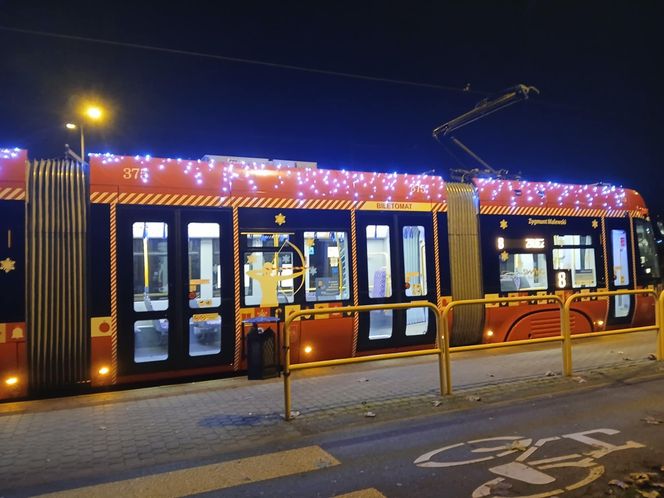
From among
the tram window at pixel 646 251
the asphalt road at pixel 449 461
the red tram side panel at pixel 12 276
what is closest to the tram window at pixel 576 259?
the tram window at pixel 646 251

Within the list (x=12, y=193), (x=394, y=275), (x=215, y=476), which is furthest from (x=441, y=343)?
(x=12, y=193)

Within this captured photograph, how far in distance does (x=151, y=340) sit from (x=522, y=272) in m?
6.70

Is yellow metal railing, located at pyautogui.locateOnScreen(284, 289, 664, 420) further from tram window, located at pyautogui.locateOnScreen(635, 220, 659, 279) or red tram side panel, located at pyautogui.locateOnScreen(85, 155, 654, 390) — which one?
tram window, located at pyautogui.locateOnScreen(635, 220, 659, 279)

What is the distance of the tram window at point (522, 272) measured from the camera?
964cm

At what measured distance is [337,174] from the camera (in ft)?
27.6

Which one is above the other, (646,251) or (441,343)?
(646,251)

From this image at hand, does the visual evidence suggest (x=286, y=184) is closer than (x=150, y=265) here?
No

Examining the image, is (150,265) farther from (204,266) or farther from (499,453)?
(499,453)

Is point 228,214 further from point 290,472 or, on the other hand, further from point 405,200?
point 290,472

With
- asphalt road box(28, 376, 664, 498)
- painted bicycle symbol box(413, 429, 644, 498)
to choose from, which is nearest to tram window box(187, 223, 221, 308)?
asphalt road box(28, 376, 664, 498)

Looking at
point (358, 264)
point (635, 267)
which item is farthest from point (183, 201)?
point (635, 267)

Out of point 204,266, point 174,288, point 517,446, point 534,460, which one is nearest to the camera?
point 534,460

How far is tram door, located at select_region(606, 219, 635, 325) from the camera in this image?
1071 centimetres

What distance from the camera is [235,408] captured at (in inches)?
239
